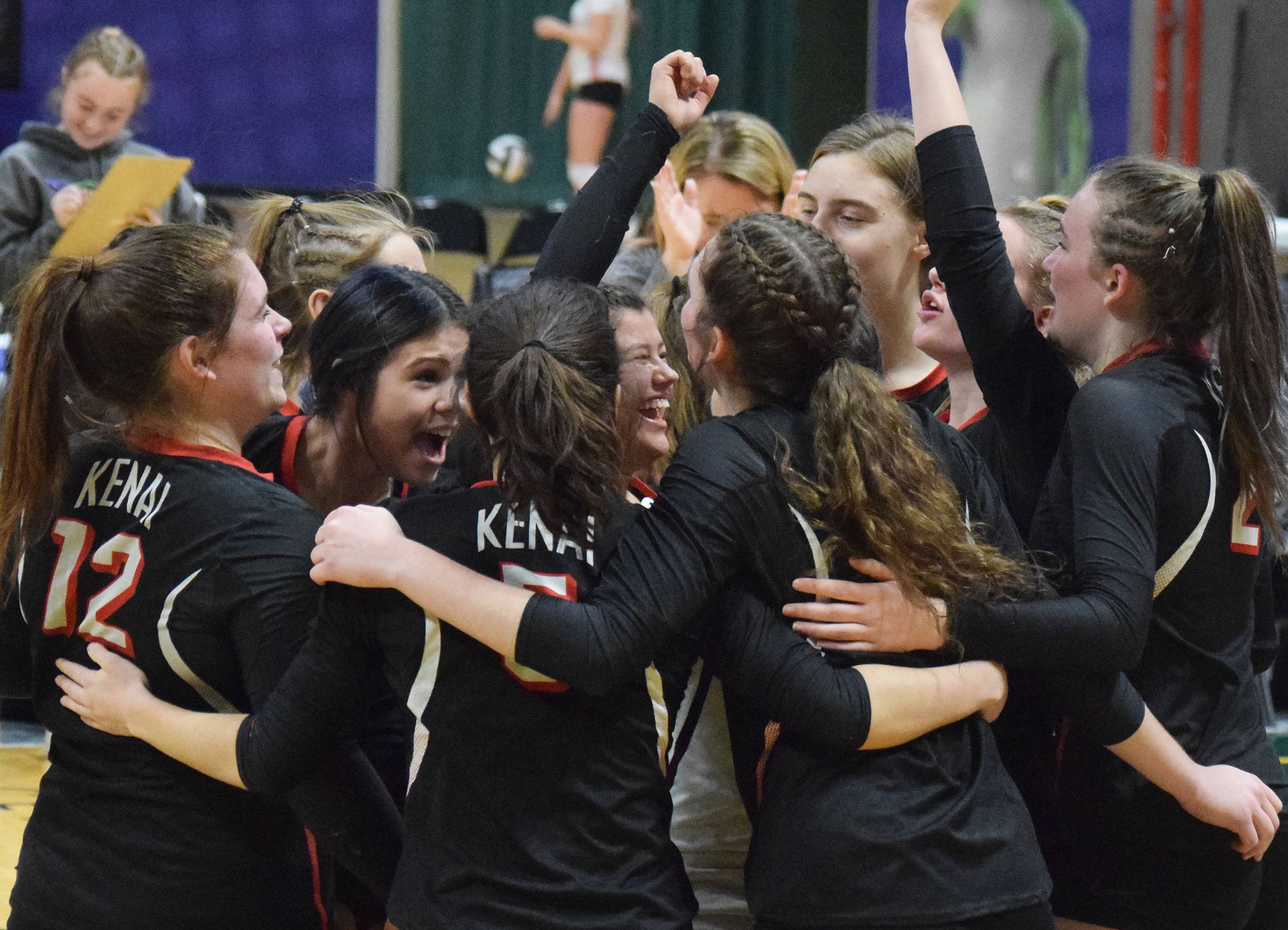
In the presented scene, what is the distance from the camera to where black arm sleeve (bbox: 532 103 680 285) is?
7.11ft

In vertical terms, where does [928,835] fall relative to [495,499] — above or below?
below

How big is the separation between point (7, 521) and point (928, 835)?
120cm

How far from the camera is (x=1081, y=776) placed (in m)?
1.88

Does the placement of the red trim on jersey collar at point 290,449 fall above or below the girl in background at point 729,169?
below

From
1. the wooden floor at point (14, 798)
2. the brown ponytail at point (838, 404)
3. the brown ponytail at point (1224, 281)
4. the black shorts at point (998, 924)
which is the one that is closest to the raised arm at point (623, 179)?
the brown ponytail at point (838, 404)

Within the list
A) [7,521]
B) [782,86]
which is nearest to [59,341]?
[7,521]

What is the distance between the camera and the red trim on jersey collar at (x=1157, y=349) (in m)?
1.90

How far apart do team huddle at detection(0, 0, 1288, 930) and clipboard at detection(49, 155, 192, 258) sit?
2343mm

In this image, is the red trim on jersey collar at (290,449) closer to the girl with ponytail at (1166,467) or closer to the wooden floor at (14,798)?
the girl with ponytail at (1166,467)

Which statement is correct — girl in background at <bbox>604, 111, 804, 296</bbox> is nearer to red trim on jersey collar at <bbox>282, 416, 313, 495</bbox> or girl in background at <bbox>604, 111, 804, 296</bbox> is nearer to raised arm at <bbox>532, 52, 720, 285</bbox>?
raised arm at <bbox>532, 52, 720, 285</bbox>

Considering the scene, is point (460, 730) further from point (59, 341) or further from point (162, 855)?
point (59, 341)

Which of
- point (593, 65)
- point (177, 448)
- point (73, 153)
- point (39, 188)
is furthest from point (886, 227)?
point (593, 65)

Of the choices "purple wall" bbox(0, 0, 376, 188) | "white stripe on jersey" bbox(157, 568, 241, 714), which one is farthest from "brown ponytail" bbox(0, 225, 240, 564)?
"purple wall" bbox(0, 0, 376, 188)

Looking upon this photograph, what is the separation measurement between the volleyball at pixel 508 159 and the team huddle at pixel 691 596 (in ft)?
19.4
